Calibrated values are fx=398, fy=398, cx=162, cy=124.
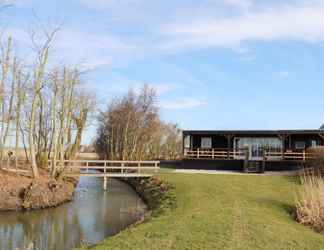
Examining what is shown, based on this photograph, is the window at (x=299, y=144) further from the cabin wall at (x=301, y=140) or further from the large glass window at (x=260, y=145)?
the large glass window at (x=260, y=145)

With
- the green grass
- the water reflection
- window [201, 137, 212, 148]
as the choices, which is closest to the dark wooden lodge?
window [201, 137, 212, 148]

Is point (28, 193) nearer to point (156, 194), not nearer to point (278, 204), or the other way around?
point (156, 194)

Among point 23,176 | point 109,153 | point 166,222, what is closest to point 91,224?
point 166,222

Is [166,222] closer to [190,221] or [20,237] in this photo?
[190,221]

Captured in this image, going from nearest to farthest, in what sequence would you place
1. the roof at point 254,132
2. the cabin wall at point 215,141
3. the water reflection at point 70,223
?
the water reflection at point 70,223 < the roof at point 254,132 < the cabin wall at point 215,141

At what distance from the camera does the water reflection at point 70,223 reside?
465 inches

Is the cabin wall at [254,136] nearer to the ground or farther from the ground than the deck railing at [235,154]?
farther from the ground

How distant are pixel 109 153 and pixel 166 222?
30706 mm

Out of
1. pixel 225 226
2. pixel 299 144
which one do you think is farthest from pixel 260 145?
pixel 225 226

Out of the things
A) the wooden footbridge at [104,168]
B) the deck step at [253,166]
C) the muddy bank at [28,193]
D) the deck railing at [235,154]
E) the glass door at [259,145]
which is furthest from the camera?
the glass door at [259,145]

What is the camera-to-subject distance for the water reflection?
11805mm

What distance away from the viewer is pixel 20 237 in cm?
1220

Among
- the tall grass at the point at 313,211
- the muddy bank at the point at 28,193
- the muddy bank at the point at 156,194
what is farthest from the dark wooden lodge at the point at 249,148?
the tall grass at the point at 313,211

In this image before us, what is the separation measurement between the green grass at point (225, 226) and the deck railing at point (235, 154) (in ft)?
46.6
